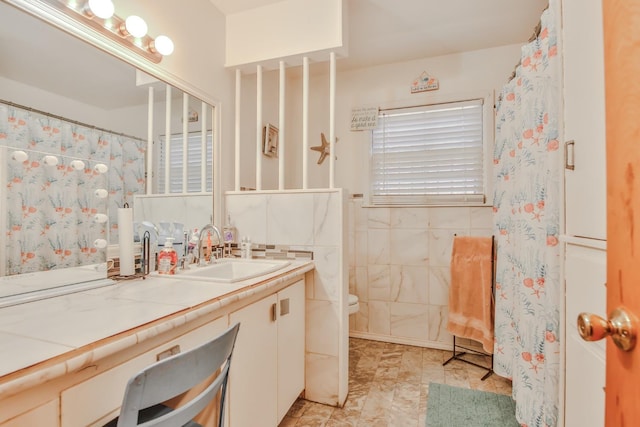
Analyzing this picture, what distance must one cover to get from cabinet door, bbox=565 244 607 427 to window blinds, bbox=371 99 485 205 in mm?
1589

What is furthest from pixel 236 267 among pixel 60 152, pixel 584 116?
pixel 584 116

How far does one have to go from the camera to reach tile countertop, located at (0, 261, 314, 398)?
557 mm

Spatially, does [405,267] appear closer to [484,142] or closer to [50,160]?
[484,142]

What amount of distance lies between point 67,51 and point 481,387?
109 inches

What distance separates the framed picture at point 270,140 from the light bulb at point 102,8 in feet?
4.16

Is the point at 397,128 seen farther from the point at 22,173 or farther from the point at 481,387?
the point at 22,173

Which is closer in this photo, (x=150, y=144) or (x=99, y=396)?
(x=99, y=396)

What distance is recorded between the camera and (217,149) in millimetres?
1942

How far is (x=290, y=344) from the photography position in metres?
1.56

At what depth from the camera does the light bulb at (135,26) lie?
1287 mm

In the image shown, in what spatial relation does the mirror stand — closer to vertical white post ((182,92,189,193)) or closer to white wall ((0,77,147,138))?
white wall ((0,77,147,138))

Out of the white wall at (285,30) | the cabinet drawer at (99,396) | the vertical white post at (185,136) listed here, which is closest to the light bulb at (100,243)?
the vertical white post at (185,136)

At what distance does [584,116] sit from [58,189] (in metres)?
1.74

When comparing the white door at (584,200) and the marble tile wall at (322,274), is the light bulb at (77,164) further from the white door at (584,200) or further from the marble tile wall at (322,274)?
the white door at (584,200)
